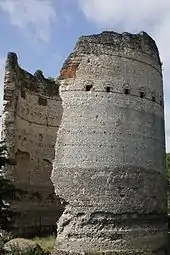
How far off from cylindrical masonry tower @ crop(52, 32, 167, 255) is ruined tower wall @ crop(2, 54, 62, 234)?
11.4ft

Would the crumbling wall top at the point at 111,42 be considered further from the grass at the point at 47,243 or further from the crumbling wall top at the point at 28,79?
the grass at the point at 47,243

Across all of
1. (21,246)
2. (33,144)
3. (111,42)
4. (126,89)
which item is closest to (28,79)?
(33,144)

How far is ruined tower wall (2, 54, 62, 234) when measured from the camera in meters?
17.8

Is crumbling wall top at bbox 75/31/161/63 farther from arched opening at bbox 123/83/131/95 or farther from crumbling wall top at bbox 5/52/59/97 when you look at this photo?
crumbling wall top at bbox 5/52/59/97

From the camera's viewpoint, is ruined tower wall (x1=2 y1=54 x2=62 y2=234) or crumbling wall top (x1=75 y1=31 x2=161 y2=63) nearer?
crumbling wall top (x1=75 y1=31 x2=161 y2=63)

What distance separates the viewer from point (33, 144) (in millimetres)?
19375

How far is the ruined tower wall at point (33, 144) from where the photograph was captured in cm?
1781

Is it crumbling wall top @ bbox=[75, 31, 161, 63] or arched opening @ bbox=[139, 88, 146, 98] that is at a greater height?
crumbling wall top @ bbox=[75, 31, 161, 63]

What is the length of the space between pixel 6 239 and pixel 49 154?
18.8ft

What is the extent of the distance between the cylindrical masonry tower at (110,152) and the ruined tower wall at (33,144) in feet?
11.4

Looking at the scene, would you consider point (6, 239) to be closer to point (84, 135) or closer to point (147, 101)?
point (84, 135)

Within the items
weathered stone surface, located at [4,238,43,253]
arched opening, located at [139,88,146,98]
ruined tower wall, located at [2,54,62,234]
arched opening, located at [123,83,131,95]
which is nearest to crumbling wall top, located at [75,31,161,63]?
arched opening, located at [123,83,131,95]

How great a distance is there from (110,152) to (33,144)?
5996mm

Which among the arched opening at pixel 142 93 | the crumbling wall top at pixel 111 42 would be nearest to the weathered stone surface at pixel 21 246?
the arched opening at pixel 142 93
